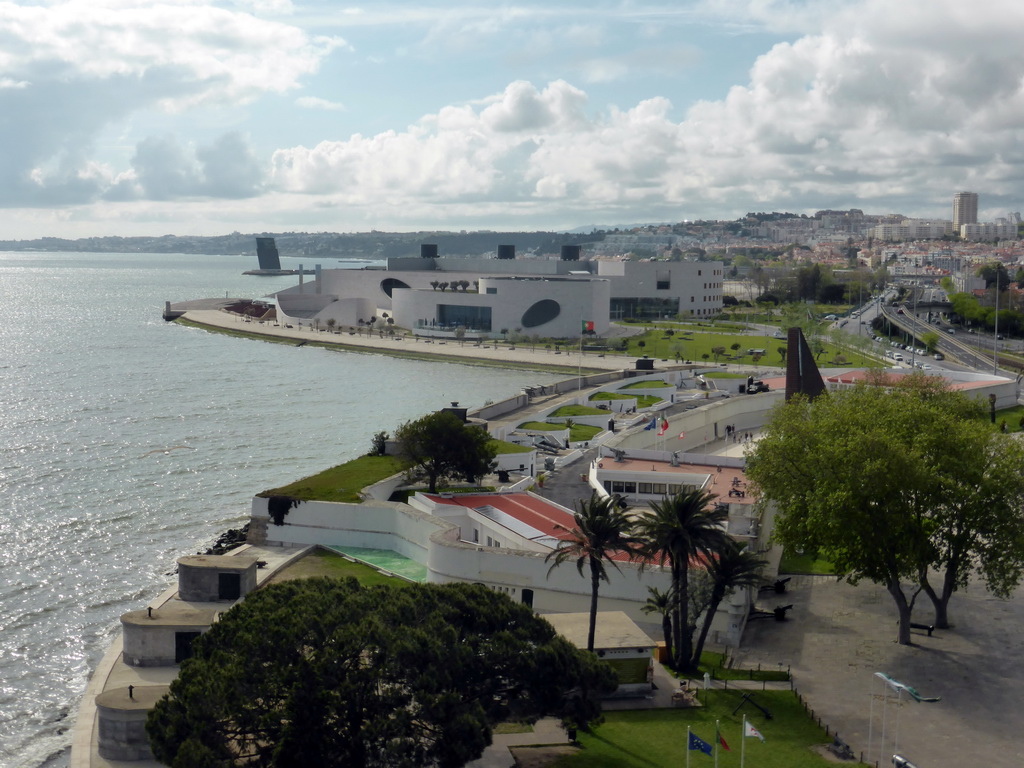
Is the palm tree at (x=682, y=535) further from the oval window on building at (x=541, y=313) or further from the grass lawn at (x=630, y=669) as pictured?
the oval window on building at (x=541, y=313)

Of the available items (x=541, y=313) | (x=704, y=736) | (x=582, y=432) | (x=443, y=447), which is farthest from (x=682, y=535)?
(x=541, y=313)

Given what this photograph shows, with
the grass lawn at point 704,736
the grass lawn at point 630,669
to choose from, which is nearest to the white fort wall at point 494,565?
the grass lawn at point 630,669

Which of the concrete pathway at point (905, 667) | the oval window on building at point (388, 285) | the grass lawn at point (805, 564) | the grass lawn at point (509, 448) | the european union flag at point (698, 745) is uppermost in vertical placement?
the oval window on building at point (388, 285)

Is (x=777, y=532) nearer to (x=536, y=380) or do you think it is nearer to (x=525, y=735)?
(x=525, y=735)

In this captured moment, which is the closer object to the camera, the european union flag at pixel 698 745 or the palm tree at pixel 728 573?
the european union flag at pixel 698 745

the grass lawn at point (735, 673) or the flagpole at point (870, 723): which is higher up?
the flagpole at point (870, 723)

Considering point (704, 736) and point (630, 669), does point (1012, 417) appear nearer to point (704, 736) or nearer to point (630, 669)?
point (630, 669)
